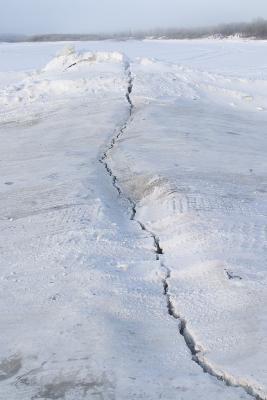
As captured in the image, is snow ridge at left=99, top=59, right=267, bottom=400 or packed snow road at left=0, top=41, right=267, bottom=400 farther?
packed snow road at left=0, top=41, right=267, bottom=400

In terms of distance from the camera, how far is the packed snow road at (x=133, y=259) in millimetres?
2566

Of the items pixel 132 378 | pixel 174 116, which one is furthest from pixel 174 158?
pixel 132 378

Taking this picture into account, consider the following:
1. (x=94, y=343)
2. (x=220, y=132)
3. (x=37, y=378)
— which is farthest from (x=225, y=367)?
(x=220, y=132)

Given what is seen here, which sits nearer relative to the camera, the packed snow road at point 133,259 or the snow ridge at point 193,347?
the snow ridge at point 193,347

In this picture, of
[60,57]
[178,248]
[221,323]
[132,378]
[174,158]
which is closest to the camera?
[132,378]

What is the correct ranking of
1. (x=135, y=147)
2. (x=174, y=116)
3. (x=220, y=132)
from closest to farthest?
1. (x=135, y=147)
2. (x=220, y=132)
3. (x=174, y=116)

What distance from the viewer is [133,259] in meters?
3.73

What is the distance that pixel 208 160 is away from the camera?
597cm

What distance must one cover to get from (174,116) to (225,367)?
19.0 ft

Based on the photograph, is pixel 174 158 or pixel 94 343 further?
pixel 174 158

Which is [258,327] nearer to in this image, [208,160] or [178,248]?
[178,248]

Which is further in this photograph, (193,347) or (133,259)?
(133,259)

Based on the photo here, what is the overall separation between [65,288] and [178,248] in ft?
2.78

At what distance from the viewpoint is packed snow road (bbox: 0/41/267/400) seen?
8.42 feet
